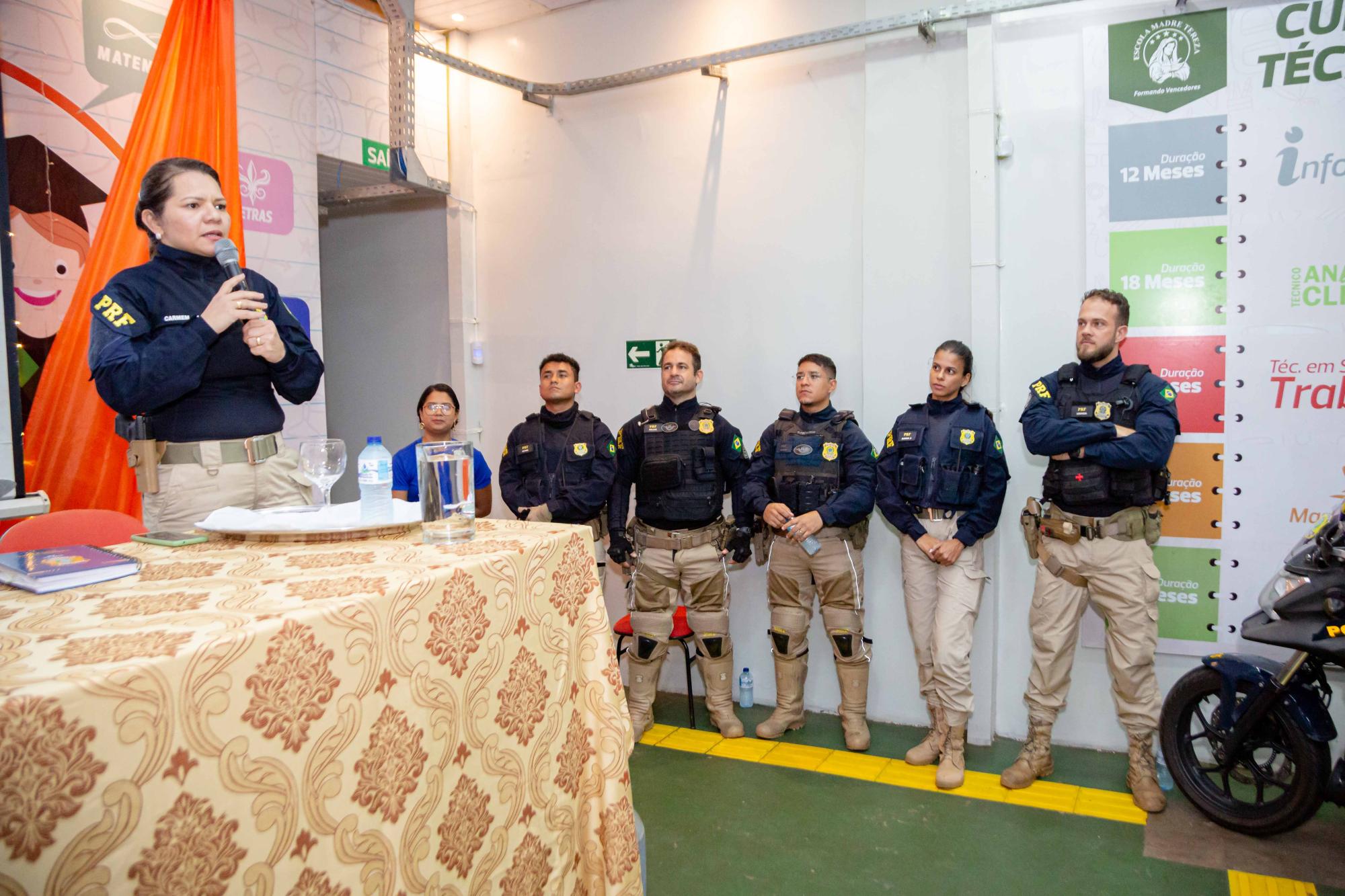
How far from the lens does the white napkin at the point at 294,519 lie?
1557 millimetres

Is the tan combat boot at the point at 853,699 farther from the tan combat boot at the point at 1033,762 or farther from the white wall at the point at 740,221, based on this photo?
the tan combat boot at the point at 1033,762

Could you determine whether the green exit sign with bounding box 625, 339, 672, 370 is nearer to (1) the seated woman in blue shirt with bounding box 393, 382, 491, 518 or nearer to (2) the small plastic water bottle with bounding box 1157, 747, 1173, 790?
(1) the seated woman in blue shirt with bounding box 393, 382, 491, 518

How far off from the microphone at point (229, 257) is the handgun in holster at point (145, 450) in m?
0.44

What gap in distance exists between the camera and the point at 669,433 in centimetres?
436

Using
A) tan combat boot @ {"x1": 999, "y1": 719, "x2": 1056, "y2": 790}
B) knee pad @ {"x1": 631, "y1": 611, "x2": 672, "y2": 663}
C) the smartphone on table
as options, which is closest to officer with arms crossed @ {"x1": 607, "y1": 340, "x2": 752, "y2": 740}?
knee pad @ {"x1": 631, "y1": 611, "x2": 672, "y2": 663}

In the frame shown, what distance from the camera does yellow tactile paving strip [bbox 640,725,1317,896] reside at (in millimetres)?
2859

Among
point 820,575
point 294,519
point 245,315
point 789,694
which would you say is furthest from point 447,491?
point 789,694

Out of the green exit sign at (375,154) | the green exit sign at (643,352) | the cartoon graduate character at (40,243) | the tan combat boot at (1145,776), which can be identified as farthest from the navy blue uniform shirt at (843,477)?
the cartoon graduate character at (40,243)

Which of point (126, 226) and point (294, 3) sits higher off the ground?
point (294, 3)

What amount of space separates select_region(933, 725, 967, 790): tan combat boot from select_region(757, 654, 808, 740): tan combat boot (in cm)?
72

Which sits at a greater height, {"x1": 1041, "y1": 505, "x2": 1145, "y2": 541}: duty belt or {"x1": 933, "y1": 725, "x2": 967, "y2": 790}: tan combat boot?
{"x1": 1041, "y1": 505, "x2": 1145, "y2": 541}: duty belt

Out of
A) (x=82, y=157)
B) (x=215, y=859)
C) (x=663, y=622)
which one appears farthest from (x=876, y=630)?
(x=82, y=157)

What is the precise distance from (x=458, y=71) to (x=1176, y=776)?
5425 millimetres

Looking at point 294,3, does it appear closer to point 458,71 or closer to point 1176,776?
point 458,71
